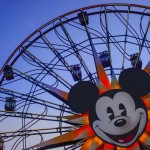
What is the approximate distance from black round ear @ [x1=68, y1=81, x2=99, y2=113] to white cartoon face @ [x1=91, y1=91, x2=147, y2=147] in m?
0.30

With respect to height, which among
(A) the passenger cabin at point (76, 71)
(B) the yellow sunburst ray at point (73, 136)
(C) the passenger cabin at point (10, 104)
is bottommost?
(B) the yellow sunburst ray at point (73, 136)

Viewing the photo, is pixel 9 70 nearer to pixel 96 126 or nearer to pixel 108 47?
pixel 108 47

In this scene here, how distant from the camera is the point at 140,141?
7.91 meters

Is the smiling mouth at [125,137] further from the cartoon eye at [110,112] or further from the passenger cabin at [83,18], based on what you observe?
the passenger cabin at [83,18]

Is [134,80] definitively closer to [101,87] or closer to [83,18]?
[101,87]

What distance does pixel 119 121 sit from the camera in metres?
7.96

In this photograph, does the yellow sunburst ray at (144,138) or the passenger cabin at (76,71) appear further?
the passenger cabin at (76,71)

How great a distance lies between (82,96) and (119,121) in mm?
1261

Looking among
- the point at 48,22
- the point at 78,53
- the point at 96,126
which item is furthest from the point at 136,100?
the point at 48,22

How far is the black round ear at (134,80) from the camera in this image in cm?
844

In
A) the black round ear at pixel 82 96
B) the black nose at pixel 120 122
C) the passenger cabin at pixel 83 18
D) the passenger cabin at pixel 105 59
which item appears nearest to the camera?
the black nose at pixel 120 122

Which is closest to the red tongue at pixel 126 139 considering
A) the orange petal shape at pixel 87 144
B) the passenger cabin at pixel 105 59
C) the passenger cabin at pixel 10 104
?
the orange petal shape at pixel 87 144

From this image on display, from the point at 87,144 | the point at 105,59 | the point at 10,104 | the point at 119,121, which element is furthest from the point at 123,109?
the point at 10,104

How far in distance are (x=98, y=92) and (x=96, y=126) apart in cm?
94
